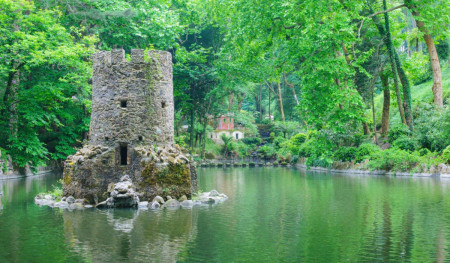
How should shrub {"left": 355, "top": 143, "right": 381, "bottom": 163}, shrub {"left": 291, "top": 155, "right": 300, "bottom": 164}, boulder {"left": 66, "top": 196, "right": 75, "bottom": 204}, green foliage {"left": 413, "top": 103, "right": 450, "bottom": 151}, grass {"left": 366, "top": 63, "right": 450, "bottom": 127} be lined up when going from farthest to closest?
1. shrub {"left": 291, "top": 155, "right": 300, "bottom": 164}
2. grass {"left": 366, "top": 63, "right": 450, "bottom": 127}
3. shrub {"left": 355, "top": 143, "right": 381, "bottom": 163}
4. green foliage {"left": 413, "top": 103, "right": 450, "bottom": 151}
5. boulder {"left": 66, "top": 196, "right": 75, "bottom": 204}

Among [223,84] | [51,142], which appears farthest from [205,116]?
[51,142]

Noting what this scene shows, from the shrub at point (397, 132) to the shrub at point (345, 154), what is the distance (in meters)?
2.71

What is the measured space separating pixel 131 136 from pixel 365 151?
21.0 meters

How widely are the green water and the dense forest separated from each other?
364 inches

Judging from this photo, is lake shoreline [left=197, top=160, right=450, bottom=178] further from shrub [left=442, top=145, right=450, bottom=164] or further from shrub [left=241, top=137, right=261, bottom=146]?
shrub [left=241, top=137, right=261, bottom=146]

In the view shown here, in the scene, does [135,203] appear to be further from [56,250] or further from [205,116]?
[205,116]

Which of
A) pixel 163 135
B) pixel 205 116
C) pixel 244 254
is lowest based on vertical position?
pixel 244 254

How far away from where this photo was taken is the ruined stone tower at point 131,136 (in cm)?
1898

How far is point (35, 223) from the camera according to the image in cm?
1445

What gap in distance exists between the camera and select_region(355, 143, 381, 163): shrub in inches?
1375

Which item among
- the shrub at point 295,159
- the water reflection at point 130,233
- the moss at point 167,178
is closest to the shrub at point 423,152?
the moss at point 167,178

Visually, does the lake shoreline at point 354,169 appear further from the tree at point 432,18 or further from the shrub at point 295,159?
the tree at point 432,18

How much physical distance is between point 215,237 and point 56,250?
3.66m

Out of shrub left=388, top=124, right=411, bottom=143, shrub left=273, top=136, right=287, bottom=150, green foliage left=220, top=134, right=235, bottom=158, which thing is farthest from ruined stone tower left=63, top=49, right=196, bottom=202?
green foliage left=220, top=134, right=235, bottom=158
